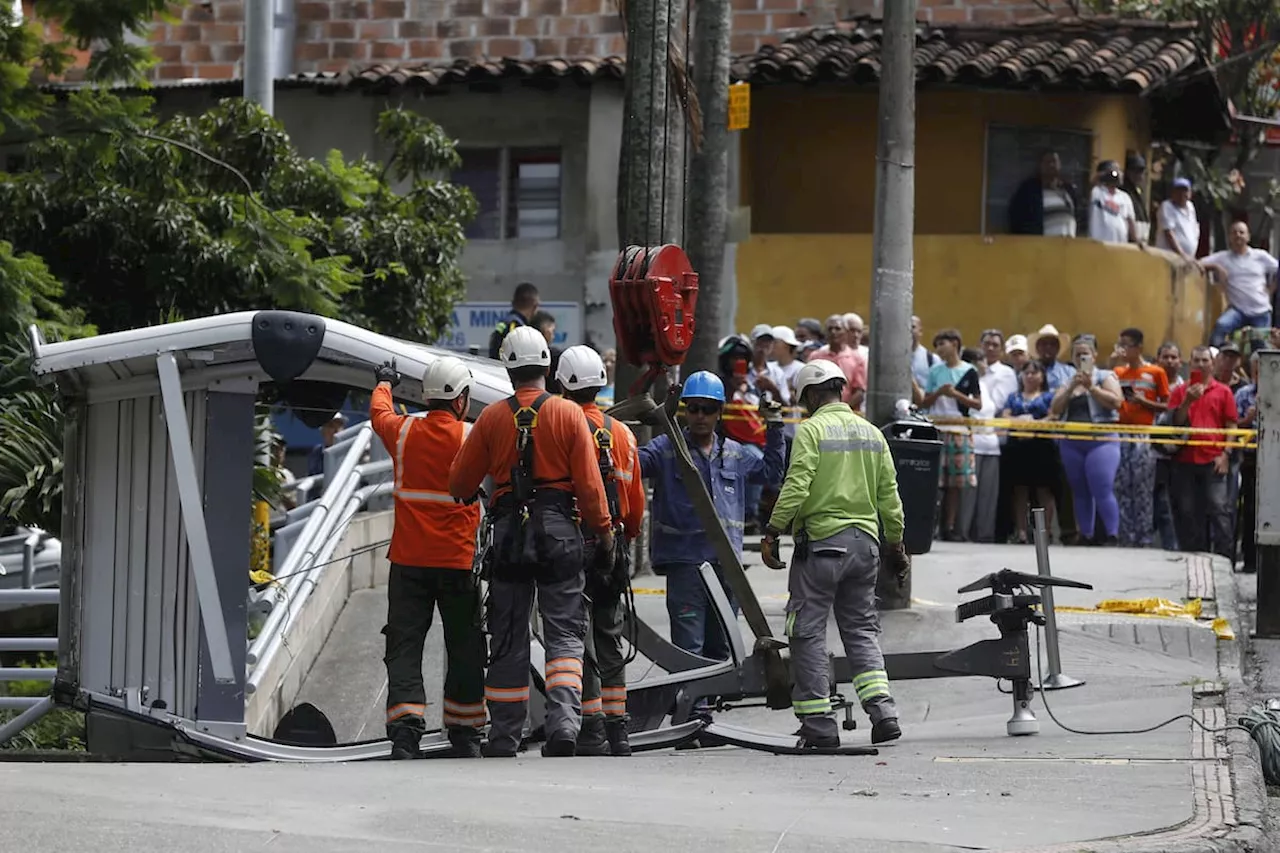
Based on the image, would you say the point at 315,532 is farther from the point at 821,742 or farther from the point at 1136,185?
the point at 1136,185

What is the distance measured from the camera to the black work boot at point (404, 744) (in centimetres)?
937

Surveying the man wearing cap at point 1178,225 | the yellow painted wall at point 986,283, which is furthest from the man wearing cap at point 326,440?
the man wearing cap at point 1178,225

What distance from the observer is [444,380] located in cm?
955

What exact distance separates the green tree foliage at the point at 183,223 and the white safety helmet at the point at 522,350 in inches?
229

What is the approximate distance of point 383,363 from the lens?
968 cm

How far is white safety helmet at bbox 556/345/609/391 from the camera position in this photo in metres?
9.43

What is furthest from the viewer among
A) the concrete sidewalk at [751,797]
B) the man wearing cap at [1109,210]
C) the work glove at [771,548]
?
the man wearing cap at [1109,210]

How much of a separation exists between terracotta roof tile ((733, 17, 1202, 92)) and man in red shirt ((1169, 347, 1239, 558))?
18.0 ft

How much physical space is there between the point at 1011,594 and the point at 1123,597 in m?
4.38

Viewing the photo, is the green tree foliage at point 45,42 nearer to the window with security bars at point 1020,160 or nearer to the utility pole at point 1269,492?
the utility pole at point 1269,492

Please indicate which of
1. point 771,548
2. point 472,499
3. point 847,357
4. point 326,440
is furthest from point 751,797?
point 326,440

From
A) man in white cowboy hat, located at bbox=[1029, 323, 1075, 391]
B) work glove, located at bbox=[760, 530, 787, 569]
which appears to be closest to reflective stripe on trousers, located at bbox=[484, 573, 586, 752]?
work glove, located at bbox=[760, 530, 787, 569]

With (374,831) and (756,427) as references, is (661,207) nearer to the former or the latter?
(756,427)

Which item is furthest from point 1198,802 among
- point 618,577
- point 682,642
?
point 682,642
